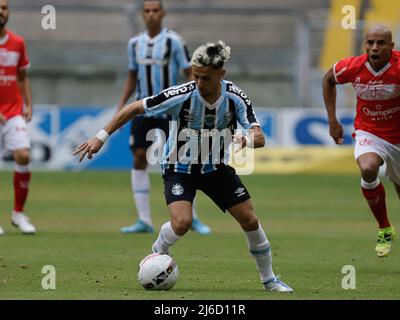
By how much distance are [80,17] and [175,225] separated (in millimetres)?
18863

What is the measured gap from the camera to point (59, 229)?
13.3 m

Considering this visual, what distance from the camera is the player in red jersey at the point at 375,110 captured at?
9.79 meters

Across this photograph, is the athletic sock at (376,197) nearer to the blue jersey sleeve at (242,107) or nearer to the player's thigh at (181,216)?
the blue jersey sleeve at (242,107)

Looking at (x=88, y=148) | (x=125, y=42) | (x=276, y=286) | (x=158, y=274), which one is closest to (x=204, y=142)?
(x=88, y=148)

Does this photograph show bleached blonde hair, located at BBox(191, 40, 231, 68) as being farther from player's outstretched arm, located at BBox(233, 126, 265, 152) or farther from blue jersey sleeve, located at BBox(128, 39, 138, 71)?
blue jersey sleeve, located at BBox(128, 39, 138, 71)

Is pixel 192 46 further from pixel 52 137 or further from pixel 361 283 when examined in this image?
pixel 361 283

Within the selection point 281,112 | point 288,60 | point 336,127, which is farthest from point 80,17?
point 336,127

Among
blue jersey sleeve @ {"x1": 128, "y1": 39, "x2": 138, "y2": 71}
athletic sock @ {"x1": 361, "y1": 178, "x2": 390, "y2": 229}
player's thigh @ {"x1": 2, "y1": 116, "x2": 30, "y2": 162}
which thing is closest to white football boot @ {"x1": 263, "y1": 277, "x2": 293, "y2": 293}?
athletic sock @ {"x1": 361, "y1": 178, "x2": 390, "y2": 229}

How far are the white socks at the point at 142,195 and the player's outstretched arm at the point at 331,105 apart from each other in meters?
3.49

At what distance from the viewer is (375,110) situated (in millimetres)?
10078

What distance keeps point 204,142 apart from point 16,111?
15.2 ft

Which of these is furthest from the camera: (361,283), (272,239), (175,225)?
(272,239)

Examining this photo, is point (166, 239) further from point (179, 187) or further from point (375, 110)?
point (375, 110)

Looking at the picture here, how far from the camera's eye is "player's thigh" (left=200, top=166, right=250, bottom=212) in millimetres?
8297
